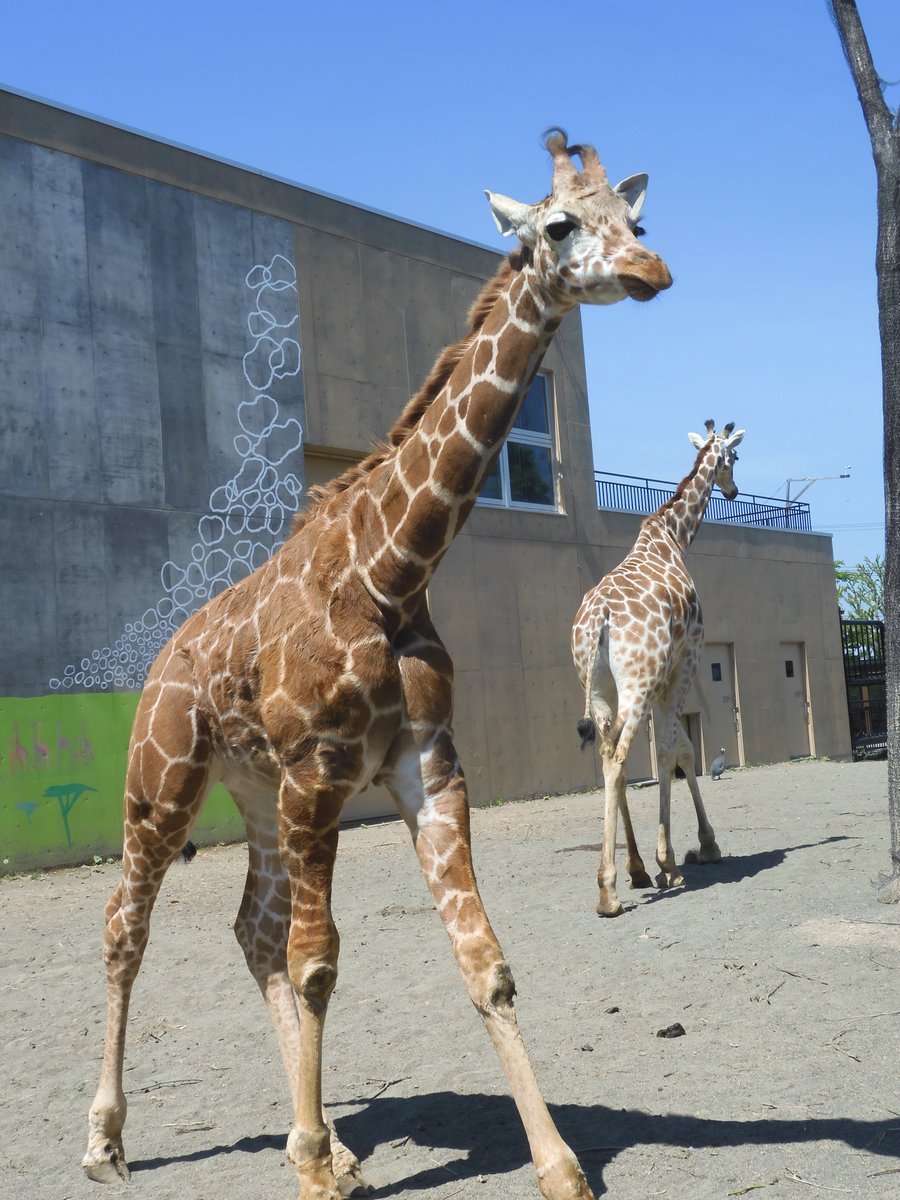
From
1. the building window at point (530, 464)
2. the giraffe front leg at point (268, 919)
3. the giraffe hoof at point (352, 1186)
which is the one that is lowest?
the giraffe hoof at point (352, 1186)

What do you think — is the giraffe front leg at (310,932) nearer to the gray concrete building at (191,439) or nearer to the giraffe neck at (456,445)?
the giraffe neck at (456,445)

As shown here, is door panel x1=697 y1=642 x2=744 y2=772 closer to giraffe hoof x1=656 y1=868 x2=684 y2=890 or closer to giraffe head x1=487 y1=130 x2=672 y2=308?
giraffe hoof x1=656 y1=868 x2=684 y2=890

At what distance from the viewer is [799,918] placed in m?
6.95

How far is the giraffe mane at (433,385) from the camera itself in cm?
407

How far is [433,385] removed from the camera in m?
4.29

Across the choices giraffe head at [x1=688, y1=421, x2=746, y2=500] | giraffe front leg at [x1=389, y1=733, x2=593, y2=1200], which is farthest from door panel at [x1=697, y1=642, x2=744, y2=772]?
giraffe front leg at [x1=389, y1=733, x2=593, y2=1200]

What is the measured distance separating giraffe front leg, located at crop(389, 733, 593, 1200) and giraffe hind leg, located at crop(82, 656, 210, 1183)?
3.66 feet

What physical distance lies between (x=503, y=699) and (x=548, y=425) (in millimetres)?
5036

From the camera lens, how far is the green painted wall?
12.5 m

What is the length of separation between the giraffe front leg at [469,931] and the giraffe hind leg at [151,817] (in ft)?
3.66

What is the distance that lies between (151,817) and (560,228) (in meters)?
2.83

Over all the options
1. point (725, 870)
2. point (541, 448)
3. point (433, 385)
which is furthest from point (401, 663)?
point (541, 448)

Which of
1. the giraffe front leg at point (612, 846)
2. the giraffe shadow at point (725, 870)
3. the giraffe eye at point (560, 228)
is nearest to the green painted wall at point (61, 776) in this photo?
the giraffe shadow at point (725, 870)

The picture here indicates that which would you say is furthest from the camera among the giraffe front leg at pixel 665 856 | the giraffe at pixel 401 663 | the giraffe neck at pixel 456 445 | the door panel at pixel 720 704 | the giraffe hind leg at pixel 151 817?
the door panel at pixel 720 704
